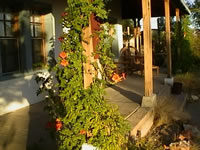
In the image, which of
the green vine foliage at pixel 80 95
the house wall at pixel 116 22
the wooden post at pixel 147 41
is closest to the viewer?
the green vine foliage at pixel 80 95

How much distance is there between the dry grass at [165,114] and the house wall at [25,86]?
273cm

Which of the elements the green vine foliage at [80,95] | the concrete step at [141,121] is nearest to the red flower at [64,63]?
the green vine foliage at [80,95]

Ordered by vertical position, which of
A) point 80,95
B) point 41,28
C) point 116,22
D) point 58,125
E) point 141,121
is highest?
point 116,22

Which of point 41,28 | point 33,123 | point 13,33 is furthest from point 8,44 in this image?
point 33,123

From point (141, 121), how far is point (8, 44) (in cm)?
307

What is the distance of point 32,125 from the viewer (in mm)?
5281

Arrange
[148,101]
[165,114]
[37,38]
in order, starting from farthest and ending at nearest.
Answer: [37,38] → [165,114] → [148,101]

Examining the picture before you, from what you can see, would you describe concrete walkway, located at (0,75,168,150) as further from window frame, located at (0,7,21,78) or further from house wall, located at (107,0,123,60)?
house wall, located at (107,0,123,60)

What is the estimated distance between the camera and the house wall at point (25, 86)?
20.3ft

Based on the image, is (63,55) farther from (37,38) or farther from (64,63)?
(37,38)

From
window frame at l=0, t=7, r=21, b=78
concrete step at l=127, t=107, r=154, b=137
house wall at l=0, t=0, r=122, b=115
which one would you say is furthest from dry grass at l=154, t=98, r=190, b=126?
window frame at l=0, t=7, r=21, b=78

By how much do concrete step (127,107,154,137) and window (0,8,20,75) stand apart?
267 cm

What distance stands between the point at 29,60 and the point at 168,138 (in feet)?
11.0

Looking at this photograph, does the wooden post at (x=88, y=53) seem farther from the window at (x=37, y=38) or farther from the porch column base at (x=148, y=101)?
the window at (x=37, y=38)
